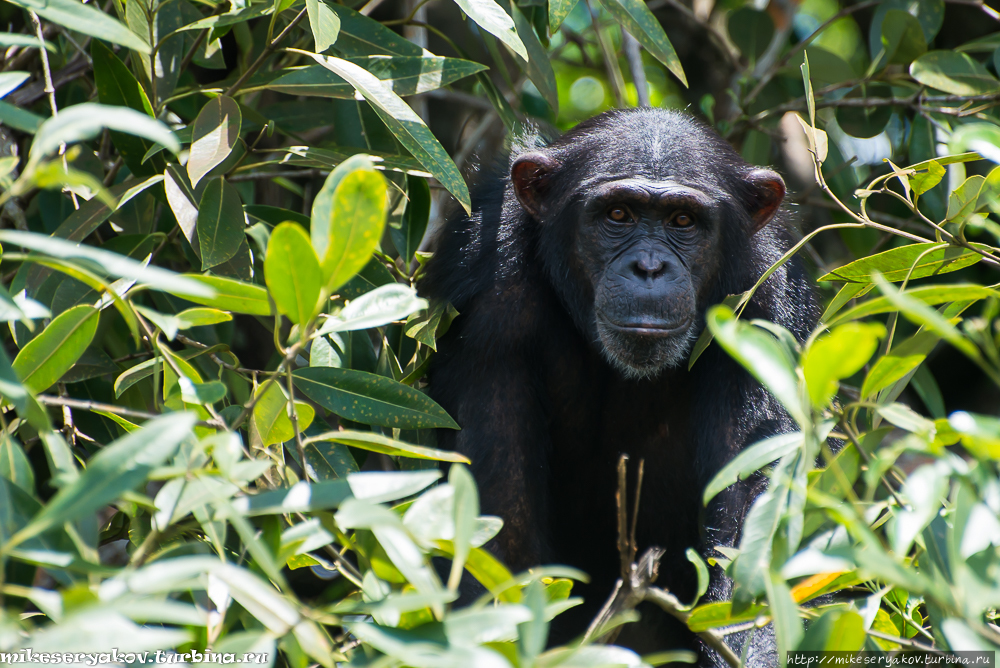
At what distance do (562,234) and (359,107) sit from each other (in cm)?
88

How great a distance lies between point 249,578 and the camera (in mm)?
1149

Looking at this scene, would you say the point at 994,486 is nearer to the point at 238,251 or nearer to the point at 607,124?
the point at 238,251

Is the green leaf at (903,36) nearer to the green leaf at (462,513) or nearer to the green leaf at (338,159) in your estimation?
the green leaf at (338,159)

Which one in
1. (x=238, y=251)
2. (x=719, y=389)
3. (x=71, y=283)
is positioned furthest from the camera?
(x=719, y=389)

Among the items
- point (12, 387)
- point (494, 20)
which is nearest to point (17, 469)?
point (12, 387)

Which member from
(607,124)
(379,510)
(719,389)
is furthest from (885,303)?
(607,124)

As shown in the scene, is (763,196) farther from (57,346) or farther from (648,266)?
(57,346)

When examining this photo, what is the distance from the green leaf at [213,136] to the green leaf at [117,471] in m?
1.23

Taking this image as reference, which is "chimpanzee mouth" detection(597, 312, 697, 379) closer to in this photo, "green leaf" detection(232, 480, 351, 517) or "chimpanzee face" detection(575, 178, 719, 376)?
"chimpanzee face" detection(575, 178, 719, 376)

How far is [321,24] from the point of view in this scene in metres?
Answer: 2.24

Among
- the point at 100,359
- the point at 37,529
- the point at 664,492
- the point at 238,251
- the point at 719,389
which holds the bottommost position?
the point at 664,492

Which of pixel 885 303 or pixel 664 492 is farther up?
pixel 885 303

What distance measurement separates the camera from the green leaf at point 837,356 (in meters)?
1.09

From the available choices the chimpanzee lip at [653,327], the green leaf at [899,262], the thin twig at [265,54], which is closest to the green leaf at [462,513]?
the green leaf at [899,262]
